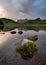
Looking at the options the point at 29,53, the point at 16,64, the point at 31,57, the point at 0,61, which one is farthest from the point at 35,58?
the point at 0,61

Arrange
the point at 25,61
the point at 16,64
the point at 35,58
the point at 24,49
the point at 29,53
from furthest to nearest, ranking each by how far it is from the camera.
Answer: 1. the point at 24,49
2. the point at 29,53
3. the point at 35,58
4. the point at 25,61
5. the point at 16,64

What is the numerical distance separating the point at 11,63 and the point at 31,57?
3.96 meters

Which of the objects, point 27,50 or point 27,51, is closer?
point 27,51

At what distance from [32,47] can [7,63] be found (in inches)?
314

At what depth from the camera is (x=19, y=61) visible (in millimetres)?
18047

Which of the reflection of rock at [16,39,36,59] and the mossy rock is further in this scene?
the reflection of rock at [16,39,36,59]

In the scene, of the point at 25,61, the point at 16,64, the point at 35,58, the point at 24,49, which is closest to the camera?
the point at 16,64

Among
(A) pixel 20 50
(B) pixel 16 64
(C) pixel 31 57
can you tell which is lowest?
(B) pixel 16 64

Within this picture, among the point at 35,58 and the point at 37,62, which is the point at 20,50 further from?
the point at 37,62

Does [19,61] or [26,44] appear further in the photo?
[26,44]

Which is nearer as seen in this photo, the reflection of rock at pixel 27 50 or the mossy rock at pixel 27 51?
the mossy rock at pixel 27 51

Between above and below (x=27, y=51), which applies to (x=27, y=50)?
above

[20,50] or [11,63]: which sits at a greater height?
[20,50]

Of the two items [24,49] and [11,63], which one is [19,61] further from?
[24,49]
